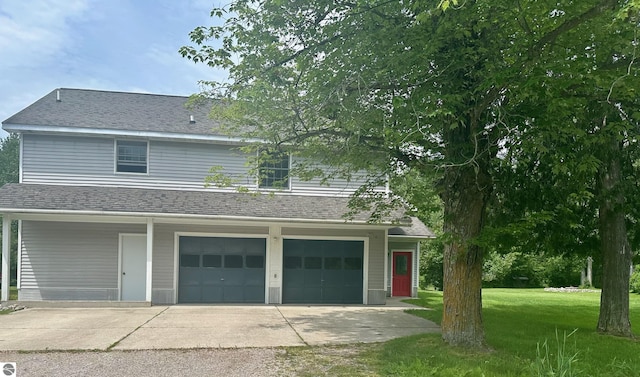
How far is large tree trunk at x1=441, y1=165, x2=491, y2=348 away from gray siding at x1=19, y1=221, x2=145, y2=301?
36.8 feet

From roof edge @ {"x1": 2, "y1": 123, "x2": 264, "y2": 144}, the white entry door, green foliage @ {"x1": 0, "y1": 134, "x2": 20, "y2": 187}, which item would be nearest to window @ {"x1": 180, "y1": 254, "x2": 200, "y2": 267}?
the white entry door

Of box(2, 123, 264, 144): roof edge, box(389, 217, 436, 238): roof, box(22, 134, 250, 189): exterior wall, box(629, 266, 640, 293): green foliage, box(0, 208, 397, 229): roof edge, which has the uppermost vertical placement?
box(2, 123, 264, 144): roof edge

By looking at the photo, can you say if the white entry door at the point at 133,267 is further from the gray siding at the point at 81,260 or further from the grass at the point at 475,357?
the grass at the point at 475,357

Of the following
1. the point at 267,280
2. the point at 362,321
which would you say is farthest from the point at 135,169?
the point at 362,321

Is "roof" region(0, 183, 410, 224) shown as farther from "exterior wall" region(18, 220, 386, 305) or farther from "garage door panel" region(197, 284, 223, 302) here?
"garage door panel" region(197, 284, 223, 302)

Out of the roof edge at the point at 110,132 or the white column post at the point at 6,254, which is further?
the roof edge at the point at 110,132

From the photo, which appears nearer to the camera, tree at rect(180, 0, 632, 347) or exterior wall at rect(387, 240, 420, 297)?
tree at rect(180, 0, 632, 347)

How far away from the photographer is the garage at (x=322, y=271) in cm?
1633

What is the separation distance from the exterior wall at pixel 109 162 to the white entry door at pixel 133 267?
1.88 m

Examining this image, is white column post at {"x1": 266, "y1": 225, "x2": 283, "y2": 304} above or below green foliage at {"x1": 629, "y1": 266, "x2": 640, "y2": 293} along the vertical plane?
above

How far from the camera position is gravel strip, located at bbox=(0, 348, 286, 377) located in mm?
6902

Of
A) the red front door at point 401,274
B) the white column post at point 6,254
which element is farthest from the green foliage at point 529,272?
the white column post at point 6,254

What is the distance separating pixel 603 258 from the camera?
11.3 metres

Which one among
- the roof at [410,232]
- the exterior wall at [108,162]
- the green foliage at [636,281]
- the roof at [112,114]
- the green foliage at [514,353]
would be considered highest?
the roof at [112,114]
